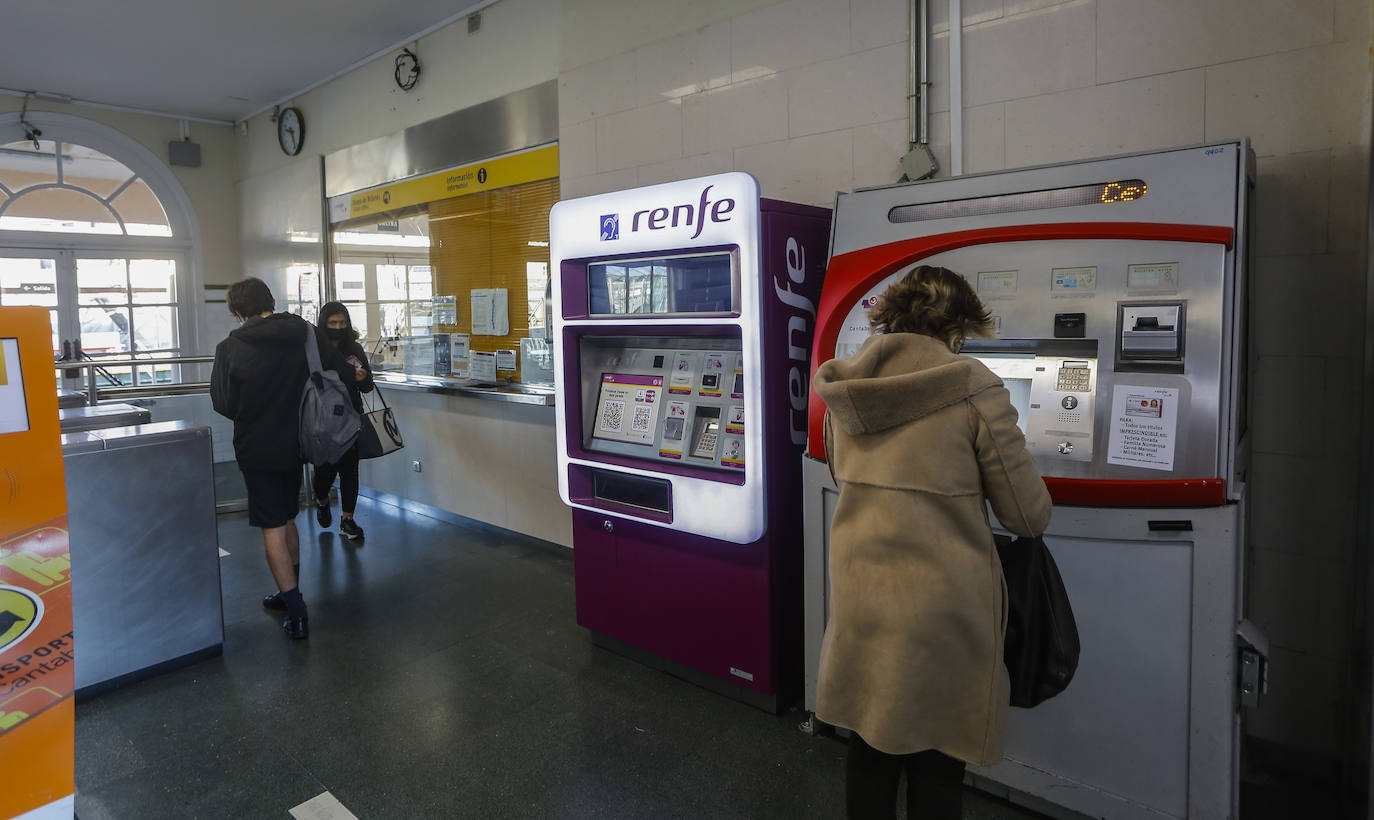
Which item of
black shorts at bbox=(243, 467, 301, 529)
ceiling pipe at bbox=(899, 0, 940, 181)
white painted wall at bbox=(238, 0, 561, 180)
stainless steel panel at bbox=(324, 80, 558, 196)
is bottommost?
black shorts at bbox=(243, 467, 301, 529)

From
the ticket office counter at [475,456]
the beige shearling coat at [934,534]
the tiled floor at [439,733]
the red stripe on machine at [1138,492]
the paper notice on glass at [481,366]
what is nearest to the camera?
the beige shearling coat at [934,534]

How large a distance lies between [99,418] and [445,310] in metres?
2.02

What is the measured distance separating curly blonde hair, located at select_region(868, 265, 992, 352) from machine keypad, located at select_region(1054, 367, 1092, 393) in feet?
1.35

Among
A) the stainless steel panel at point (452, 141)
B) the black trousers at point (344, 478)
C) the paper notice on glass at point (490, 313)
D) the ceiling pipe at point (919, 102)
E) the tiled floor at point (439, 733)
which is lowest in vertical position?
the tiled floor at point (439, 733)

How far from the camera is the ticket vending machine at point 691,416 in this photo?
7.97 ft

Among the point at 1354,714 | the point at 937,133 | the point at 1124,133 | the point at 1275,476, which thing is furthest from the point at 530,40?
the point at 1354,714

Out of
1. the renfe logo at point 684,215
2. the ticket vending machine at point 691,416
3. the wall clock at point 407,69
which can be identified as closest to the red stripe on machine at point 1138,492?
the ticket vending machine at point 691,416

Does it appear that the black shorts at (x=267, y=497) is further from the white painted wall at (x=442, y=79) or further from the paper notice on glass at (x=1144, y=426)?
the paper notice on glass at (x=1144, y=426)

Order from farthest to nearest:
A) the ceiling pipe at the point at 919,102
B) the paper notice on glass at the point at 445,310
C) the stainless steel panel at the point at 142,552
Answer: the paper notice on glass at the point at 445,310 → the stainless steel panel at the point at 142,552 → the ceiling pipe at the point at 919,102

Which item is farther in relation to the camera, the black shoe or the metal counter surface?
the metal counter surface

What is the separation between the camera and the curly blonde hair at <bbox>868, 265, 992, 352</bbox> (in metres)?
1.58

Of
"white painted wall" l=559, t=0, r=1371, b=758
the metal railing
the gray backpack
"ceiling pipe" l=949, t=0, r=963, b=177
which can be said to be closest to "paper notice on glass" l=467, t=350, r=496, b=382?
the gray backpack

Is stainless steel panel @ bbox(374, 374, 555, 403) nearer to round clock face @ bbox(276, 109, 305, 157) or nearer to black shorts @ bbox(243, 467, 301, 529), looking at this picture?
black shorts @ bbox(243, 467, 301, 529)

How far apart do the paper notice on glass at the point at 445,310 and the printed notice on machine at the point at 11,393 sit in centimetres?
334
